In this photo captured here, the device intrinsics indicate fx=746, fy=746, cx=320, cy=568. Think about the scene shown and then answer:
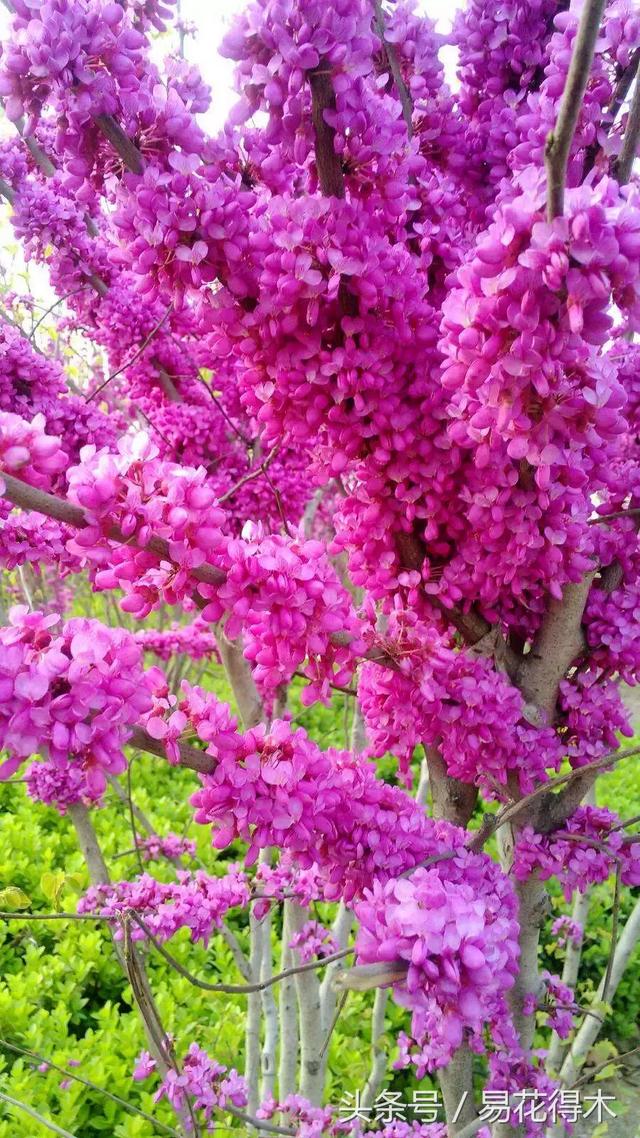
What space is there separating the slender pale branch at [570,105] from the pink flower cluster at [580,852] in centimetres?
103

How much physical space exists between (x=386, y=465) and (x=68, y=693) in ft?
1.90

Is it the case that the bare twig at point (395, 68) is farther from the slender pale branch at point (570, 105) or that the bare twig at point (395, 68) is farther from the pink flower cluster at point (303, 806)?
the pink flower cluster at point (303, 806)

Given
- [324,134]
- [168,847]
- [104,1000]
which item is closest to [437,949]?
[324,134]

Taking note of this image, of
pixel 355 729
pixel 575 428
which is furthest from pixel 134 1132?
pixel 575 428

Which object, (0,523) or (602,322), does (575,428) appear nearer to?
(602,322)

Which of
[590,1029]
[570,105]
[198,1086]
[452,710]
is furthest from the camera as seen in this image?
[590,1029]

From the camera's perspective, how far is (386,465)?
1.13 meters

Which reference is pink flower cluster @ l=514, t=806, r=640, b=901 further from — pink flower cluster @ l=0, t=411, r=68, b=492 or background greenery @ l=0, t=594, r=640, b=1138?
background greenery @ l=0, t=594, r=640, b=1138

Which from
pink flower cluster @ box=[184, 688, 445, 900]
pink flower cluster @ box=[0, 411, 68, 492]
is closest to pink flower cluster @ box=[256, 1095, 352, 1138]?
pink flower cluster @ box=[184, 688, 445, 900]

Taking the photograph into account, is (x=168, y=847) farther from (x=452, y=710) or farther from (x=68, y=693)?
(x=68, y=693)

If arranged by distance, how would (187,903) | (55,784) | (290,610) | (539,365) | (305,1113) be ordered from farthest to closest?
(55,784) < (305,1113) < (187,903) < (290,610) < (539,365)

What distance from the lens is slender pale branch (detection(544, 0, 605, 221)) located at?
1.73ft

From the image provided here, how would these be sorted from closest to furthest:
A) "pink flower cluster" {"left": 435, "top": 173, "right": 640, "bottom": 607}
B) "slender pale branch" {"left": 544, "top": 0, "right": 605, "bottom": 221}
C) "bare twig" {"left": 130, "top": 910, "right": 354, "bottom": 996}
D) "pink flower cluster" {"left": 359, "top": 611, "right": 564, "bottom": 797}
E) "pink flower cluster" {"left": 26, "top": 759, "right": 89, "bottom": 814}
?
"slender pale branch" {"left": 544, "top": 0, "right": 605, "bottom": 221} → "pink flower cluster" {"left": 435, "top": 173, "right": 640, "bottom": 607} → "bare twig" {"left": 130, "top": 910, "right": 354, "bottom": 996} → "pink flower cluster" {"left": 359, "top": 611, "right": 564, "bottom": 797} → "pink flower cluster" {"left": 26, "top": 759, "right": 89, "bottom": 814}

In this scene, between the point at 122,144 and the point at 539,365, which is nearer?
the point at 539,365
